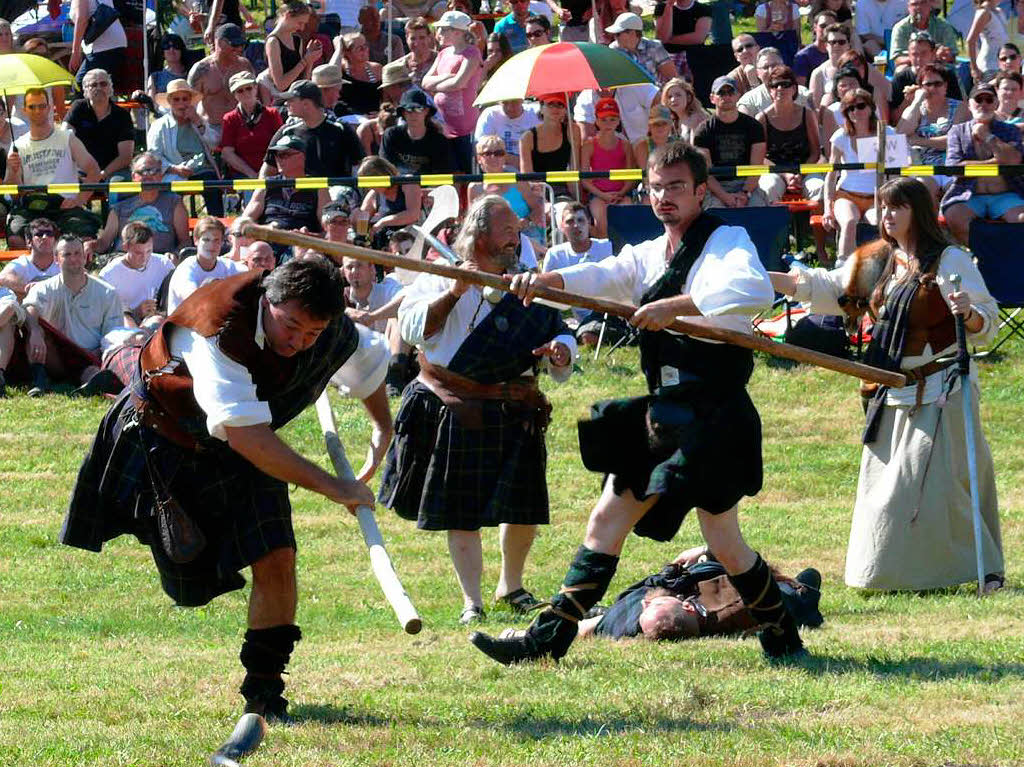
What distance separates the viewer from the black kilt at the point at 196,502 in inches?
206

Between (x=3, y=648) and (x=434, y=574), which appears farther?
(x=434, y=574)

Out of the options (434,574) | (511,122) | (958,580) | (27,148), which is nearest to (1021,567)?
(958,580)

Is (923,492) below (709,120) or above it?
below

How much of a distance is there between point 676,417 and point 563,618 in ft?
2.76

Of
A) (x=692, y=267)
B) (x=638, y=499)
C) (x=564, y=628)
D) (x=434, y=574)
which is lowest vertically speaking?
(x=434, y=574)

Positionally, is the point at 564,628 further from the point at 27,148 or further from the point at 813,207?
the point at 27,148

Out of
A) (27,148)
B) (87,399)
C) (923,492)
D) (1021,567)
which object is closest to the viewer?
(923,492)

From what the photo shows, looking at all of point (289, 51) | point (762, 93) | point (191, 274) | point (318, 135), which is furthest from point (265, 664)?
point (289, 51)

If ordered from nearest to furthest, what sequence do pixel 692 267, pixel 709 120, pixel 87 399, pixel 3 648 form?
pixel 692 267, pixel 3 648, pixel 87 399, pixel 709 120

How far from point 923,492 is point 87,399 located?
6.64 metres

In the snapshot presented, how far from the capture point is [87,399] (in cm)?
1233

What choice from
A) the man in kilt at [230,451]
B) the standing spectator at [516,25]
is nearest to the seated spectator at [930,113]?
the standing spectator at [516,25]

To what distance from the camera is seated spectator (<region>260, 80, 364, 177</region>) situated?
44.0 ft

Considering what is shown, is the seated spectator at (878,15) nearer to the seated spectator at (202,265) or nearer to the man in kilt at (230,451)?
the seated spectator at (202,265)
